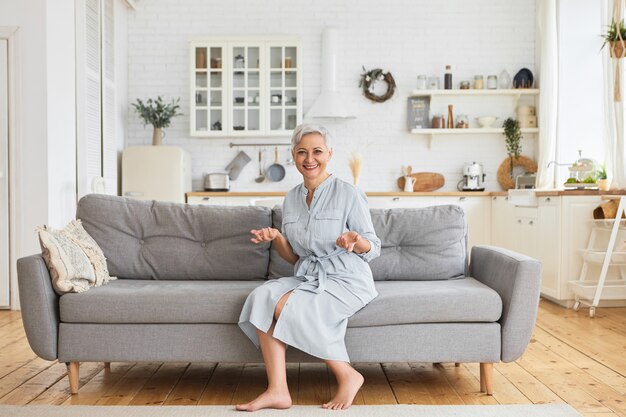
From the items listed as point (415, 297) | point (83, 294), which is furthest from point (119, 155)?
point (415, 297)

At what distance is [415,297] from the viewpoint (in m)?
2.95

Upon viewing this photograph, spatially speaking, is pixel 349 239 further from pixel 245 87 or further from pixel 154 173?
pixel 245 87

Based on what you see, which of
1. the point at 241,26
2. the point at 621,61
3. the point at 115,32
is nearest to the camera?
the point at 621,61

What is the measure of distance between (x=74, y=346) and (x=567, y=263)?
3854 millimetres

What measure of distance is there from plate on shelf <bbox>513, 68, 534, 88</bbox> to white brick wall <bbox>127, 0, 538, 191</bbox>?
5.1 inches

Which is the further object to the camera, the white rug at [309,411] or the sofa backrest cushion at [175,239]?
the sofa backrest cushion at [175,239]

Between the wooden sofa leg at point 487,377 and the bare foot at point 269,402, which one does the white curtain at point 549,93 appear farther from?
the bare foot at point 269,402

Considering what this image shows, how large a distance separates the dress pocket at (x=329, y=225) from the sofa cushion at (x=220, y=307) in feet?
1.10

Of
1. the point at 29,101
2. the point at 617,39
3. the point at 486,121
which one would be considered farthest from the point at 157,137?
the point at 617,39

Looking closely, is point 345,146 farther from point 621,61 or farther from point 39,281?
point 39,281

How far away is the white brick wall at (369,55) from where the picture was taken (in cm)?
747

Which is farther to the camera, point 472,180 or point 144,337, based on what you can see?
point 472,180

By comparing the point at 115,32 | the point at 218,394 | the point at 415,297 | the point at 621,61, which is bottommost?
the point at 218,394

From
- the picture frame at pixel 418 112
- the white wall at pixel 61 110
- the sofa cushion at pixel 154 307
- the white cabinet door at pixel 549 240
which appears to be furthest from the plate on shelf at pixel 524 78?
the sofa cushion at pixel 154 307
